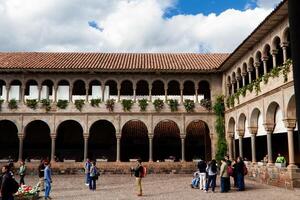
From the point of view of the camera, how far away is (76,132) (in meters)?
30.9

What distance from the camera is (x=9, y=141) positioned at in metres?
30.5

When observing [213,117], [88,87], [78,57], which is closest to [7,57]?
[78,57]

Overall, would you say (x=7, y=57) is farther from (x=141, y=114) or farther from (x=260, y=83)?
(x=260, y=83)

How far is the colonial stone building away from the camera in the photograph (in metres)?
24.0

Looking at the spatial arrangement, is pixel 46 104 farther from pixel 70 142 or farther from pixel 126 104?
pixel 126 104

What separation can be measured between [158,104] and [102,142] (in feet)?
23.0

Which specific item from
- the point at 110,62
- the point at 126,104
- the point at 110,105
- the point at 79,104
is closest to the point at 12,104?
the point at 79,104

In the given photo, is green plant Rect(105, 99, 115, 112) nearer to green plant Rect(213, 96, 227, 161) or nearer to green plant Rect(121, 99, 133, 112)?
green plant Rect(121, 99, 133, 112)

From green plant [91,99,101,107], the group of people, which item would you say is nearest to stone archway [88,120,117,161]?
green plant [91,99,101,107]

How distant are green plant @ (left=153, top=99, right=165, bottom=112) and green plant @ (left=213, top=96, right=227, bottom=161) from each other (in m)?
4.24

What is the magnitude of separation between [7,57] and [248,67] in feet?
65.9

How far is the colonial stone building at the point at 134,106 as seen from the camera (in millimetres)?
23984

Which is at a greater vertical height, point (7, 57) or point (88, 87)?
point (7, 57)

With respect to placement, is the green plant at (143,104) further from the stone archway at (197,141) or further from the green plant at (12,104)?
the green plant at (12,104)
